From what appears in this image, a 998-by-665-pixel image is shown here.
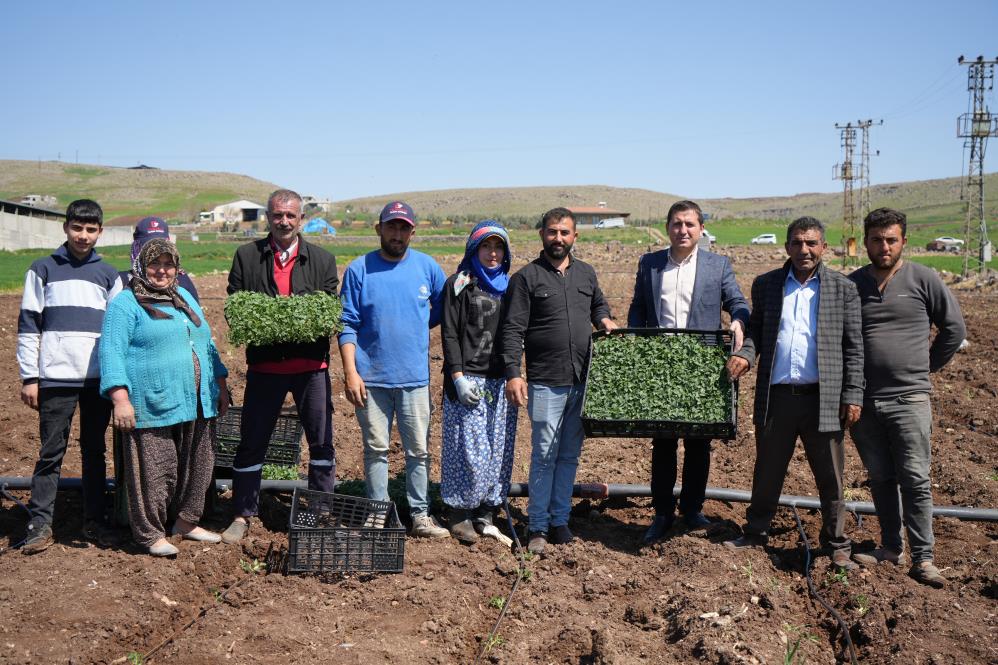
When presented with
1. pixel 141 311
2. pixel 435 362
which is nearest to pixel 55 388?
pixel 141 311

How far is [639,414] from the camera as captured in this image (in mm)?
5516

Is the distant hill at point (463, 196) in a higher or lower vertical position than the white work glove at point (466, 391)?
higher

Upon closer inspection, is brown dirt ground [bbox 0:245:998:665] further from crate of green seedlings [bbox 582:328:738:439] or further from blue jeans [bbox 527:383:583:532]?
crate of green seedlings [bbox 582:328:738:439]

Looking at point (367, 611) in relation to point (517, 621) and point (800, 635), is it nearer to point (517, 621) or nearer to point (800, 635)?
point (517, 621)

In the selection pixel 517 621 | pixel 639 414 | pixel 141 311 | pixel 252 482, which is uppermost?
pixel 141 311

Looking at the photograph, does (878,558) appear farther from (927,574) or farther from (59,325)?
(59,325)

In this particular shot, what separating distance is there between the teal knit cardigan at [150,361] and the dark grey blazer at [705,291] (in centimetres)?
302

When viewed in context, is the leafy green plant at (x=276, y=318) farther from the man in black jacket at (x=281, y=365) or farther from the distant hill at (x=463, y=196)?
the distant hill at (x=463, y=196)

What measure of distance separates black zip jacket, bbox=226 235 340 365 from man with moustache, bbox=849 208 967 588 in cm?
360

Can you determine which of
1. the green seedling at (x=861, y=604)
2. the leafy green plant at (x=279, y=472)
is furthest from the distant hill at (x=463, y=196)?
the green seedling at (x=861, y=604)

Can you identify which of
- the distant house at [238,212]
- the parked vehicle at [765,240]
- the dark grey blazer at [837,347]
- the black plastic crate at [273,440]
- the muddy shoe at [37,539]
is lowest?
the muddy shoe at [37,539]

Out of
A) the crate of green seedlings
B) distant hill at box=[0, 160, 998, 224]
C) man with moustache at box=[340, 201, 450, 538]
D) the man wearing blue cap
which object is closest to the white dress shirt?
the crate of green seedlings

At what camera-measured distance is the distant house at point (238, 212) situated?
353 ft

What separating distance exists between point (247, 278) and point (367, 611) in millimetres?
2355
